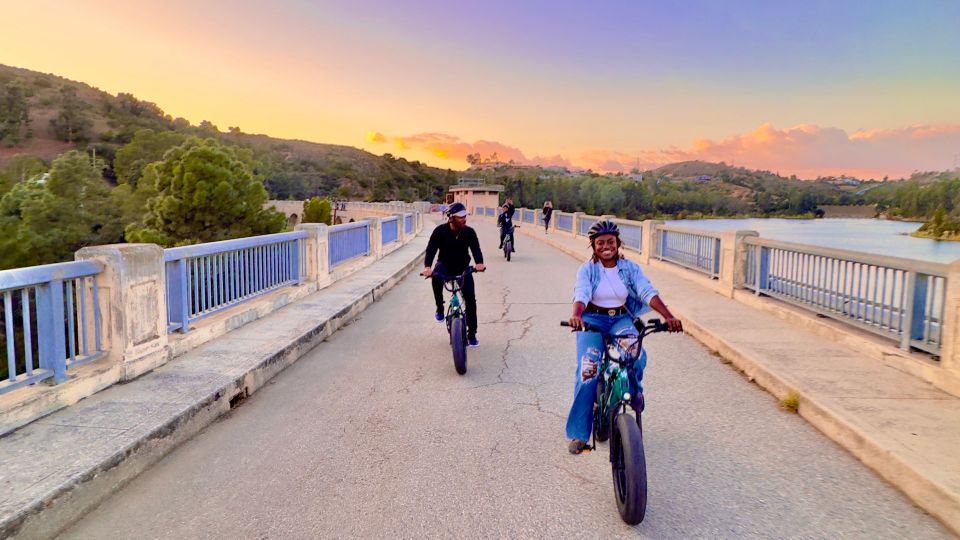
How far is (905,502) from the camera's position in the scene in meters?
3.74

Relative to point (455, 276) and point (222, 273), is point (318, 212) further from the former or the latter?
point (455, 276)

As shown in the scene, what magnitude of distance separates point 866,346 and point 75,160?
7135 cm

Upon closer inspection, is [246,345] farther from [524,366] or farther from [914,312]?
[914,312]

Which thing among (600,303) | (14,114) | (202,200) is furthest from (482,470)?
(14,114)

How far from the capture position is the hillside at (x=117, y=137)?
125m

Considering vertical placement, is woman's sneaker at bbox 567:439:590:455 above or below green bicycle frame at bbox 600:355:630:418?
below

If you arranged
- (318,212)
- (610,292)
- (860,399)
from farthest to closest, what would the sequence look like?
(318,212), (860,399), (610,292)

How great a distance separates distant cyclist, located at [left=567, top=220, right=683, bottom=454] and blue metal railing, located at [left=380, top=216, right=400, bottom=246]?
17933 millimetres

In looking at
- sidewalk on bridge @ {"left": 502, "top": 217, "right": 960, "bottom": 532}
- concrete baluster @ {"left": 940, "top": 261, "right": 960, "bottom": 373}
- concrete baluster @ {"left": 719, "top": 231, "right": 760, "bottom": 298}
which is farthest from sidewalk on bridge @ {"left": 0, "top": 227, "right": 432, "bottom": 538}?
concrete baluster @ {"left": 719, "top": 231, "right": 760, "bottom": 298}

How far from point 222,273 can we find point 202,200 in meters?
49.9

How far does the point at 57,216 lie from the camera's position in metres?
56.5

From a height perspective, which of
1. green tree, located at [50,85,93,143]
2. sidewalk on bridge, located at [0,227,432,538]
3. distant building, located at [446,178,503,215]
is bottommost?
sidewalk on bridge, located at [0,227,432,538]

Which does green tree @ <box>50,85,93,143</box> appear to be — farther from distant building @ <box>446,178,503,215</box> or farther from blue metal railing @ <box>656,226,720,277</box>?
→ blue metal railing @ <box>656,226,720,277</box>

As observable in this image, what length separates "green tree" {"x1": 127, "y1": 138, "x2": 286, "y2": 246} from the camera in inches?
2079
